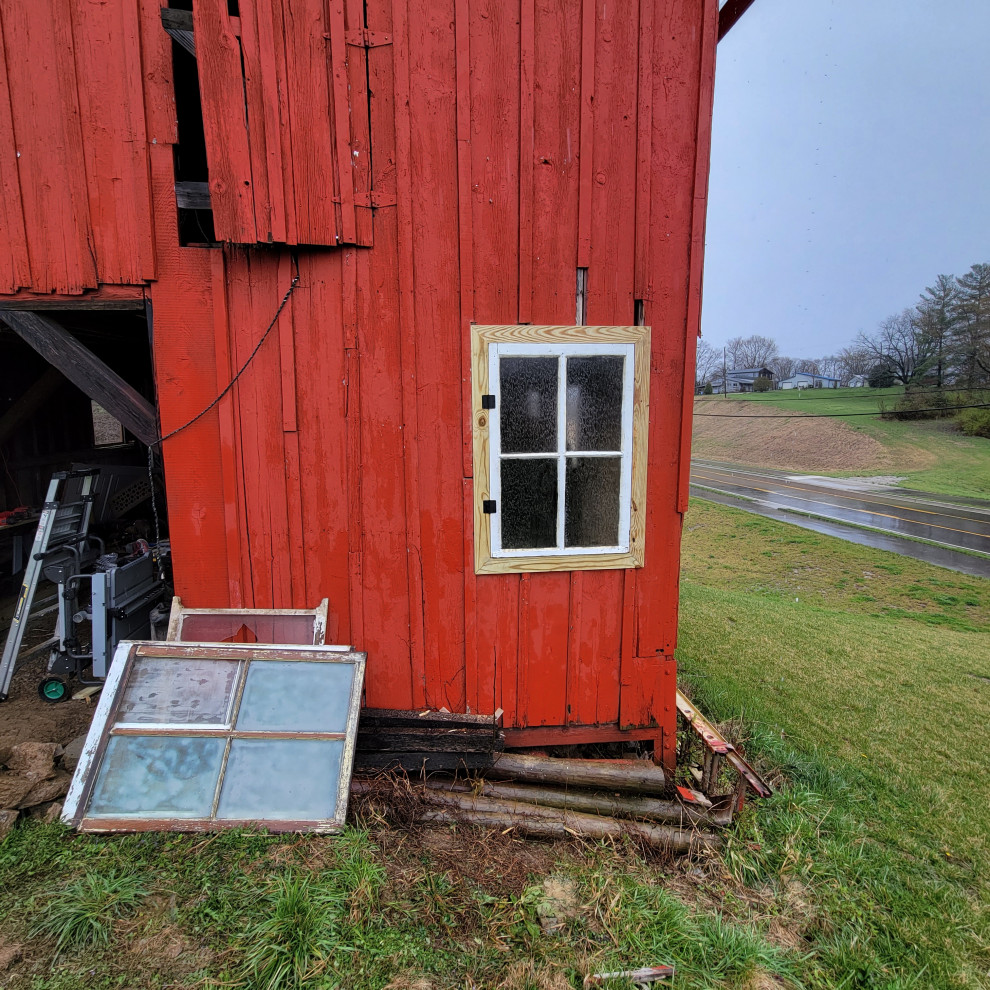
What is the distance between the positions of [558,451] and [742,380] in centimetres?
8540

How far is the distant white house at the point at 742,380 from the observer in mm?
74750

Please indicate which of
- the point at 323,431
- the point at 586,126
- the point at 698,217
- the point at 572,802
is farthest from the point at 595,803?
the point at 586,126

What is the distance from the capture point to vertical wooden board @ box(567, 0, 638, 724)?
2.89 metres

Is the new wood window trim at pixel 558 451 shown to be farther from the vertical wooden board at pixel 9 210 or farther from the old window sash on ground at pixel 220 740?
the vertical wooden board at pixel 9 210

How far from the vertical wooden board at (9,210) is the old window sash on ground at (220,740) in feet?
6.86

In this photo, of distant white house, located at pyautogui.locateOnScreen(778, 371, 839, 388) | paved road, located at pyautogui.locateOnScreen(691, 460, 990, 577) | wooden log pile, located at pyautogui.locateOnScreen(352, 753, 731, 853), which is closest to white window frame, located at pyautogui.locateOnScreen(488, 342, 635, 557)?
wooden log pile, located at pyautogui.locateOnScreen(352, 753, 731, 853)

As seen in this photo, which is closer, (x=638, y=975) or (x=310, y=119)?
(x=638, y=975)

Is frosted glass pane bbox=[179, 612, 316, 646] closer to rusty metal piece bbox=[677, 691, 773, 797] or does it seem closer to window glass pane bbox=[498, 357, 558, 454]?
window glass pane bbox=[498, 357, 558, 454]

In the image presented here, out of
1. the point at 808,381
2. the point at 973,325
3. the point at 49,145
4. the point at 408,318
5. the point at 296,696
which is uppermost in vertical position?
the point at 973,325

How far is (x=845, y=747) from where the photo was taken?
446 cm

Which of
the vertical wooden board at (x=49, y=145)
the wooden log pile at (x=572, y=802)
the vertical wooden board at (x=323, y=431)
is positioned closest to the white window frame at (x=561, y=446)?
→ the vertical wooden board at (x=323, y=431)

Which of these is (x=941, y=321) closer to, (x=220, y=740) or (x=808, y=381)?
(x=808, y=381)

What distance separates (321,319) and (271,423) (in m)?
0.66

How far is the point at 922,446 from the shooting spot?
3425 cm
